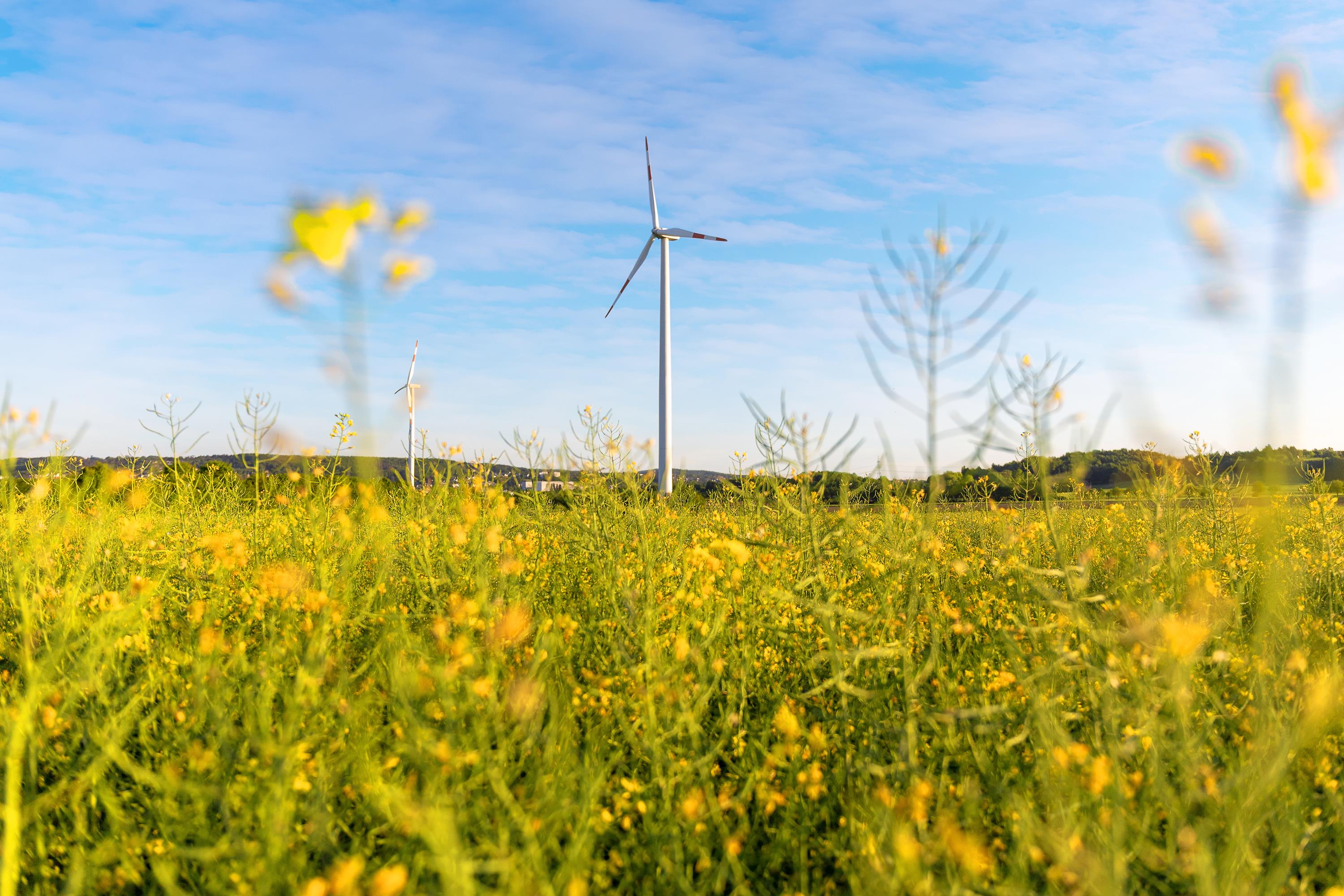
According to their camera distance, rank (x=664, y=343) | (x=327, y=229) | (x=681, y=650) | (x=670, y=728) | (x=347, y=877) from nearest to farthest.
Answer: (x=327, y=229)
(x=347, y=877)
(x=681, y=650)
(x=670, y=728)
(x=664, y=343)

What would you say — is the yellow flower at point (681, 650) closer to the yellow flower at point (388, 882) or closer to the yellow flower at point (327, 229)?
the yellow flower at point (388, 882)

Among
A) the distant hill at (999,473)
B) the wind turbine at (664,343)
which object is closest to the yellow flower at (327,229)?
the distant hill at (999,473)

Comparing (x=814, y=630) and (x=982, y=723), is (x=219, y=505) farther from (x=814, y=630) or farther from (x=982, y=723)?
(x=982, y=723)

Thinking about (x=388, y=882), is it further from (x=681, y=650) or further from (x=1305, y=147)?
(x=1305, y=147)

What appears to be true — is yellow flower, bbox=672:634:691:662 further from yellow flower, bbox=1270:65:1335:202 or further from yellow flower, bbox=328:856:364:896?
yellow flower, bbox=1270:65:1335:202

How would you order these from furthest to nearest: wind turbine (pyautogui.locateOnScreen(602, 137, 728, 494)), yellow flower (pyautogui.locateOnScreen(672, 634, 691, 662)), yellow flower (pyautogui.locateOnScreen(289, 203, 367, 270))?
1. wind turbine (pyautogui.locateOnScreen(602, 137, 728, 494))
2. yellow flower (pyautogui.locateOnScreen(672, 634, 691, 662))
3. yellow flower (pyautogui.locateOnScreen(289, 203, 367, 270))

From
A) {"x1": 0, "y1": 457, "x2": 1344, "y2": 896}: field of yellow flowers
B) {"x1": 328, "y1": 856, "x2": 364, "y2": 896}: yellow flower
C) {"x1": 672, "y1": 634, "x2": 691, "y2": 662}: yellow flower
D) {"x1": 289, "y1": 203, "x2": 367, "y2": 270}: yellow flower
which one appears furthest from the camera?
{"x1": 672, "y1": 634, "x2": 691, "y2": 662}: yellow flower

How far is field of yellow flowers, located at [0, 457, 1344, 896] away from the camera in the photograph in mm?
1826

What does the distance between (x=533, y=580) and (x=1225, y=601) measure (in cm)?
331

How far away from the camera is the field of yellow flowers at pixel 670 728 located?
5.99ft

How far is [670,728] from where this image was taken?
8.09ft

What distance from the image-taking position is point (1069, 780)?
193 cm

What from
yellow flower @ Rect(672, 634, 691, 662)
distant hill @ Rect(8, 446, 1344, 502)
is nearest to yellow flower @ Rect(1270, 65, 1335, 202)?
distant hill @ Rect(8, 446, 1344, 502)

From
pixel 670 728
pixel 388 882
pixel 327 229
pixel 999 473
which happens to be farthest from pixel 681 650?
pixel 999 473
